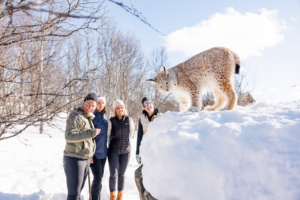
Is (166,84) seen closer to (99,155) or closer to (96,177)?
(99,155)

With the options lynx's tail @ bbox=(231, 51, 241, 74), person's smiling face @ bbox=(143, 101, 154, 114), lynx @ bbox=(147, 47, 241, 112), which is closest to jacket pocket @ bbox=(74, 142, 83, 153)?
person's smiling face @ bbox=(143, 101, 154, 114)

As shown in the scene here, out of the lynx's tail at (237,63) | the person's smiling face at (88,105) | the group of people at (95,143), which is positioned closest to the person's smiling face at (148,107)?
the group of people at (95,143)

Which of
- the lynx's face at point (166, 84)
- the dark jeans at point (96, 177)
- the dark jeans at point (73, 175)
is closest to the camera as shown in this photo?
the dark jeans at point (73, 175)

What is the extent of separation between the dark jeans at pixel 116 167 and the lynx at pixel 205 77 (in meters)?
1.73

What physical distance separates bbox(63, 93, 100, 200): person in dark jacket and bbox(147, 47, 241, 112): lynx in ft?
6.51

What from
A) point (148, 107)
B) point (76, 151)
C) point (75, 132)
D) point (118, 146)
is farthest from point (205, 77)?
point (76, 151)

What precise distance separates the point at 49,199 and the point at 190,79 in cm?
410

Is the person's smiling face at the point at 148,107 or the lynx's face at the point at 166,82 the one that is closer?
the person's smiling face at the point at 148,107

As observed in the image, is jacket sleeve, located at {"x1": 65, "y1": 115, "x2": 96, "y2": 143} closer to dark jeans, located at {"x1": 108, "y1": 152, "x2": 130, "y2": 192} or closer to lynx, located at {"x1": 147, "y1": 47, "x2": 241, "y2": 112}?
dark jeans, located at {"x1": 108, "y1": 152, "x2": 130, "y2": 192}

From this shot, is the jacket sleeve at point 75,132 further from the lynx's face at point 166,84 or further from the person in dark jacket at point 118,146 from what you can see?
the lynx's face at point 166,84

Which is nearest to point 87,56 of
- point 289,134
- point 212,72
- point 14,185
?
point 14,185

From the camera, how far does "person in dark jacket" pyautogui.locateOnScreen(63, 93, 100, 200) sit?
2.49 metres

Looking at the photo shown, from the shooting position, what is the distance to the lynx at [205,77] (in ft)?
11.1

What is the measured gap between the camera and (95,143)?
120 inches
